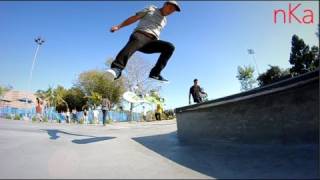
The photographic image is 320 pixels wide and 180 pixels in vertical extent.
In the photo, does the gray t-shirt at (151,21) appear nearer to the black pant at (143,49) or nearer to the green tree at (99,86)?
the black pant at (143,49)

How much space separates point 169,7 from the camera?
17.5 feet

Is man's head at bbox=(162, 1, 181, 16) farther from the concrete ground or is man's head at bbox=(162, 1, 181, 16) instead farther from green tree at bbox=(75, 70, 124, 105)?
green tree at bbox=(75, 70, 124, 105)

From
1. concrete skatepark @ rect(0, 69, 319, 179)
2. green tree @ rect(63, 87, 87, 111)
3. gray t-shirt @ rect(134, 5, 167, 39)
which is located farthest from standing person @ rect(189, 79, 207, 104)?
green tree @ rect(63, 87, 87, 111)

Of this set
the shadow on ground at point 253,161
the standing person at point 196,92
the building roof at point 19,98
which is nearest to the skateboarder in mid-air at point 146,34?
the shadow on ground at point 253,161

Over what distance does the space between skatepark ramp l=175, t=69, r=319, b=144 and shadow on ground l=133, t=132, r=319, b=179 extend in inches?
8.6

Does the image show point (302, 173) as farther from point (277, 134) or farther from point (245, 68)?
point (245, 68)

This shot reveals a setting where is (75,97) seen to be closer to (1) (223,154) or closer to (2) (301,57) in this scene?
(2) (301,57)

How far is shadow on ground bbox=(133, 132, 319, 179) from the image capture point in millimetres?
2756

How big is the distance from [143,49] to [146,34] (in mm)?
362

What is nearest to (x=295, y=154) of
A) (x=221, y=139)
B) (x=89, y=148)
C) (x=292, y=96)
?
(x=292, y=96)

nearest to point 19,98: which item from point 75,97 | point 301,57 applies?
point 75,97

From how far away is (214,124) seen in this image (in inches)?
221

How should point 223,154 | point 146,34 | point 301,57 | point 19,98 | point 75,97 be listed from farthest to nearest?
point 19,98 < point 75,97 < point 301,57 < point 146,34 < point 223,154

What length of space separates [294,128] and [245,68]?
43141 millimetres
